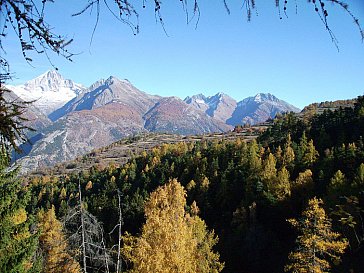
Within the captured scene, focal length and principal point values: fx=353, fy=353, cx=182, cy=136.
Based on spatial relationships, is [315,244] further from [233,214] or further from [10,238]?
[233,214]

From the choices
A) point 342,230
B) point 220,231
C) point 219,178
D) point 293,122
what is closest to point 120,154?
point 293,122

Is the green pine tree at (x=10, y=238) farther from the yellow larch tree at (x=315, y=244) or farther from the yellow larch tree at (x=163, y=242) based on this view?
the yellow larch tree at (x=315, y=244)

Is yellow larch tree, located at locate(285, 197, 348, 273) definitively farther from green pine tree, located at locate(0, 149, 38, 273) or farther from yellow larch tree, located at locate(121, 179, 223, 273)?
green pine tree, located at locate(0, 149, 38, 273)

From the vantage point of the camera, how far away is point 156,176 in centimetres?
6594

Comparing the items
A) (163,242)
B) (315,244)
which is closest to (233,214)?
(315,244)

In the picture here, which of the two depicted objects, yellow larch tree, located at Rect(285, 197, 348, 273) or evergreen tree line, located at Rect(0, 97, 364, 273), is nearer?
evergreen tree line, located at Rect(0, 97, 364, 273)

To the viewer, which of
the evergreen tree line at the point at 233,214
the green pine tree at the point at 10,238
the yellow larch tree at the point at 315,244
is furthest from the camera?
the yellow larch tree at the point at 315,244

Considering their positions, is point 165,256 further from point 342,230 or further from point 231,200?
point 231,200

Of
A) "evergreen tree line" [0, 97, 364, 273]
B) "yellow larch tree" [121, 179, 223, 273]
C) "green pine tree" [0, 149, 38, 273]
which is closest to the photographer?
"green pine tree" [0, 149, 38, 273]

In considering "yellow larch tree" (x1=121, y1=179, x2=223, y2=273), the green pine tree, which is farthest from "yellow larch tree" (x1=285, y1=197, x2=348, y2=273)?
the green pine tree

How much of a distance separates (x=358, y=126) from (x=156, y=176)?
35514mm

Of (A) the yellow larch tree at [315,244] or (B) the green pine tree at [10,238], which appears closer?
(B) the green pine tree at [10,238]

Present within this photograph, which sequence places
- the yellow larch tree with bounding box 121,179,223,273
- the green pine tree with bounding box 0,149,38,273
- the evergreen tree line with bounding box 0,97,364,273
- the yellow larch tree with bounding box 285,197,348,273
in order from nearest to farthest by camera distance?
the green pine tree with bounding box 0,149,38,273 → the evergreen tree line with bounding box 0,97,364,273 → the yellow larch tree with bounding box 121,179,223,273 → the yellow larch tree with bounding box 285,197,348,273

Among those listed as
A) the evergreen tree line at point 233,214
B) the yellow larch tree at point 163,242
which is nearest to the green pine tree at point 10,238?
the evergreen tree line at point 233,214
